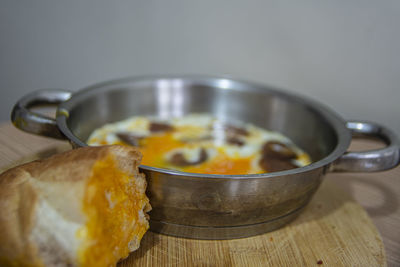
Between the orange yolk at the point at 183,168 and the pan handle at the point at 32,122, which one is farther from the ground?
the pan handle at the point at 32,122

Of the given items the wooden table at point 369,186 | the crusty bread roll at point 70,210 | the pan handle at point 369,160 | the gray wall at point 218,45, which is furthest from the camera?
the gray wall at point 218,45

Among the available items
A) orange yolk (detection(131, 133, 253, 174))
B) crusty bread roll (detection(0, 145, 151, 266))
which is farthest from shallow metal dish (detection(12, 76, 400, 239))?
orange yolk (detection(131, 133, 253, 174))

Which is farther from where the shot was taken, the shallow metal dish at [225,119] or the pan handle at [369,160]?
the pan handle at [369,160]

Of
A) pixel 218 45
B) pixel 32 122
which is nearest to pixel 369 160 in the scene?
pixel 32 122

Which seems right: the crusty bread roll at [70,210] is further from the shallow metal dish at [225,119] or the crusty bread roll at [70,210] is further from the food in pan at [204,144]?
the food in pan at [204,144]

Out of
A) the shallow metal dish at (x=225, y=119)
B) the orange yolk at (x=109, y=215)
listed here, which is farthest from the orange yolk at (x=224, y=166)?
the orange yolk at (x=109, y=215)

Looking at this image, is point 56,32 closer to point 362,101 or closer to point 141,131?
point 141,131

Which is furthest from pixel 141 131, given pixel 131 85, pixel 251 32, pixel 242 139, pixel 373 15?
pixel 373 15

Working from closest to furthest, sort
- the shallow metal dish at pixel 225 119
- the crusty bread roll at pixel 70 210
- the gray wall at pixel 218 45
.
→ the crusty bread roll at pixel 70 210 → the shallow metal dish at pixel 225 119 → the gray wall at pixel 218 45
